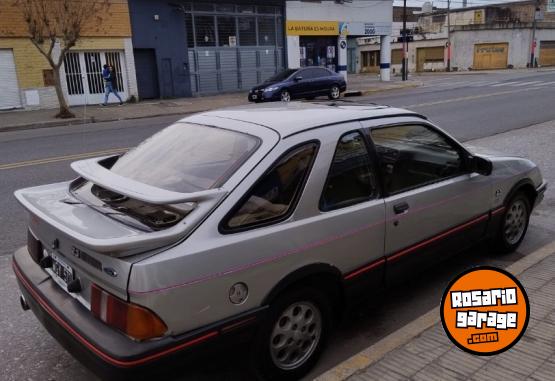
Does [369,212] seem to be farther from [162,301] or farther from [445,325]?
[162,301]

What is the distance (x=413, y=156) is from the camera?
3.98m

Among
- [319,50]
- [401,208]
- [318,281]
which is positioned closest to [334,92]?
[319,50]

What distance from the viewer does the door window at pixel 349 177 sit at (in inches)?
127

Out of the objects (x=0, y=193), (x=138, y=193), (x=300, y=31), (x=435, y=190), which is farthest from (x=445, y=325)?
(x=300, y=31)

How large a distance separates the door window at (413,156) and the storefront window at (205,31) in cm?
2261

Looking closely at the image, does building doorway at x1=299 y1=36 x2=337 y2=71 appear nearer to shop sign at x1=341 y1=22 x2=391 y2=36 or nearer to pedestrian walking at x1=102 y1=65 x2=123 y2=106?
shop sign at x1=341 y1=22 x2=391 y2=36

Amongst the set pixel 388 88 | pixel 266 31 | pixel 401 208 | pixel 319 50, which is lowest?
pixel 388 88

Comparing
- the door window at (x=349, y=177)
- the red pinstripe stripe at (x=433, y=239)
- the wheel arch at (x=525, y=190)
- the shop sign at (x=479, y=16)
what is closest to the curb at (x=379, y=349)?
the red pinstripe stripe at (x=433, y=239)

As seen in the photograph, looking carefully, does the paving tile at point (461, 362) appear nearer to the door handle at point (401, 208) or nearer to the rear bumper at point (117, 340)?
the door handle at point (401, 208)

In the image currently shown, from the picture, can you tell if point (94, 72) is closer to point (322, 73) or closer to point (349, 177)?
point (322, 73)

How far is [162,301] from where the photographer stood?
2471mm

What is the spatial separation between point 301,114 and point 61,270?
1776mm

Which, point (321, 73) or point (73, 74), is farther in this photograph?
point (321, 73)

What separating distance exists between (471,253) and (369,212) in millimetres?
2132
